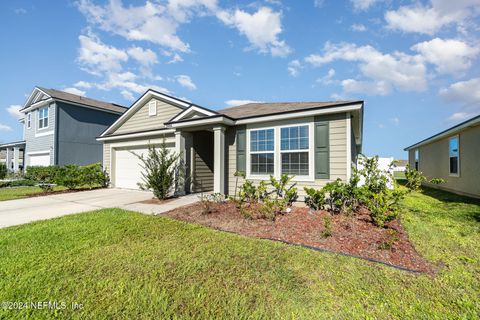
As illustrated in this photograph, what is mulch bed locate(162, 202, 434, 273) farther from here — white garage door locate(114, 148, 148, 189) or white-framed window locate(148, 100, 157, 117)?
white-framed window locate(148, 100, 157, 117)

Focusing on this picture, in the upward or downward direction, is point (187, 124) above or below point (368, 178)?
above

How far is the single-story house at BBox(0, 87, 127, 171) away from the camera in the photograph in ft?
51.2

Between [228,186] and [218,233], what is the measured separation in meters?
4.05

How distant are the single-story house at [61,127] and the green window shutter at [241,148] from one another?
13808 millimetres

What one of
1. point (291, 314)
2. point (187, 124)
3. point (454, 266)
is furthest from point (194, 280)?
point (187, 124)

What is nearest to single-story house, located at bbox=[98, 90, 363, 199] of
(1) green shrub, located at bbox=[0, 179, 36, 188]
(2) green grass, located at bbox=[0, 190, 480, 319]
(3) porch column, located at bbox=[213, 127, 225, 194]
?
(3) porch column, located at bbox=[213, 127, 225, 194]

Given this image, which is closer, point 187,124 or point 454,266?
point 454,266

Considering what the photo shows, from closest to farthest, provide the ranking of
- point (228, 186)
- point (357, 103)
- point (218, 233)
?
point (218, 233) < point (357, 103) < point (228, 186)

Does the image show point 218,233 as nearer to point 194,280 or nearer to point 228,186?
point 194,280

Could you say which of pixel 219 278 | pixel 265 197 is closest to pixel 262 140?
pixel 265 197

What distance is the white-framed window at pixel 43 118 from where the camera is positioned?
16536 millimetres

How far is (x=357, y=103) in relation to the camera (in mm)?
6273

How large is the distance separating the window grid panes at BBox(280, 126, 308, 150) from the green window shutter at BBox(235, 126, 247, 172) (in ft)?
4.82

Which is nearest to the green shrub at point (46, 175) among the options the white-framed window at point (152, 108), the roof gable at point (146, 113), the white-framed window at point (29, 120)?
the roof gable at point (146, 113)
